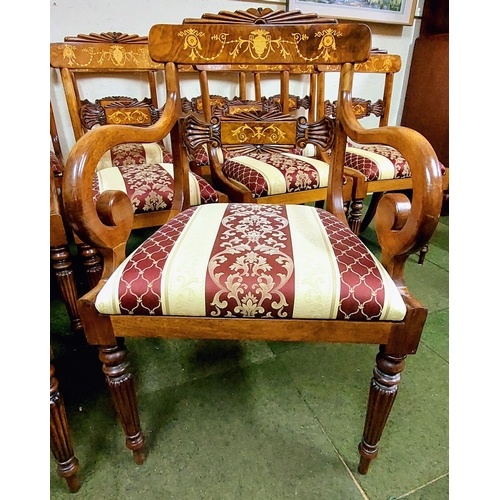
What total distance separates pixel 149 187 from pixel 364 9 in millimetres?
1799

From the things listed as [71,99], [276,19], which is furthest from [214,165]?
[71,99]

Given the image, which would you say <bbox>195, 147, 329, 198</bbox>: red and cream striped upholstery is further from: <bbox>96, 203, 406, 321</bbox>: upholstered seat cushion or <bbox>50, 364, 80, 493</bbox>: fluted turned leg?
<bbox>50, 364, 80, 493</bbox>: fluted turned leg

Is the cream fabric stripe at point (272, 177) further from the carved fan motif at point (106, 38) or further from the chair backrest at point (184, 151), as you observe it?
the carved fan motif at point (106, 38)

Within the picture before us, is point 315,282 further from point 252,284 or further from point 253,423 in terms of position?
point 253,423

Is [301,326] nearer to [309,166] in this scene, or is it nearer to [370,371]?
[370,371]

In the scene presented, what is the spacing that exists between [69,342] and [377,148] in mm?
1496

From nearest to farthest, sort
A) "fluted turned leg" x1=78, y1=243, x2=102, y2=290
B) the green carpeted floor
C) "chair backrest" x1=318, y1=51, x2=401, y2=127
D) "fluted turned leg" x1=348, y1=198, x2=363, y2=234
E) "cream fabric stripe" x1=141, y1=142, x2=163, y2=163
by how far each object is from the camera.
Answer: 1. the green carpeted floor
2. "fluted turned leg" x1=78, y1=243, x2=102, y2=290
3. "fluted turned leg" x1=348, y1=198, x2=363, y2=234
4. "cream fabric stripe" x1=141, y1=142, x2=163, y2=163
5. "chair backrest" x1=318, y1=51, x2=401, y2=127

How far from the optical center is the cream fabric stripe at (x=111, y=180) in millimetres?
1053

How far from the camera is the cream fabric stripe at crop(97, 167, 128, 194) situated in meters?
1.05

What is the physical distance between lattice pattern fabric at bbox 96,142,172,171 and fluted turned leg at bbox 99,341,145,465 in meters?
0.95

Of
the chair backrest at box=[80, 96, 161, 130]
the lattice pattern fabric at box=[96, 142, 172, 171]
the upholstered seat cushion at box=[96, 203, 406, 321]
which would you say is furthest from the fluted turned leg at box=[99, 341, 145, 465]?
the chair backrest at box=[80, 96, 161, 130]

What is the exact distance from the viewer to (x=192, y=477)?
0.78 metres

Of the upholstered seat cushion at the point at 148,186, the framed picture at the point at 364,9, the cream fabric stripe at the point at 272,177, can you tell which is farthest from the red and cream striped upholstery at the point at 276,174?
the framed picture at the point at 364,9

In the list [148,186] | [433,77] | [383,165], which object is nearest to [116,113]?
[148,186]
